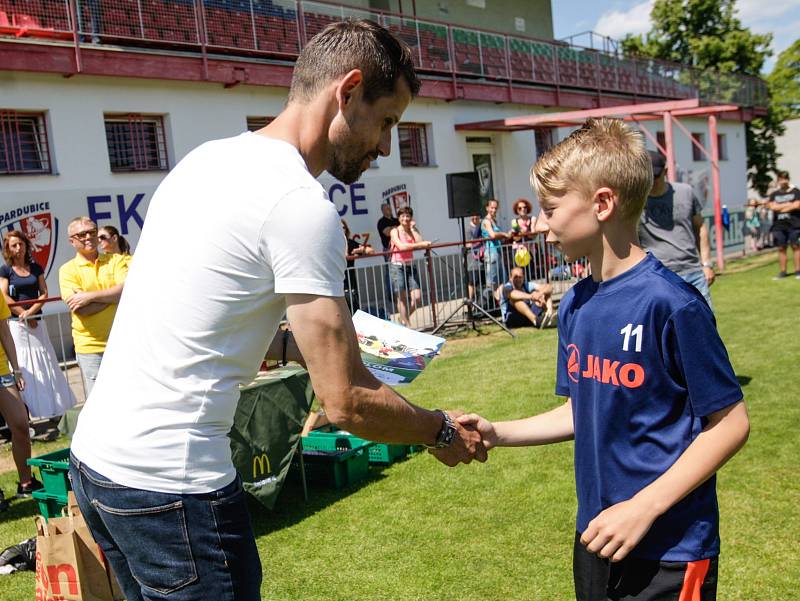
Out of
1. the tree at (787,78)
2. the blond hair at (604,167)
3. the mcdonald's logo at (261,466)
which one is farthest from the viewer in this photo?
the tree at (787,78)

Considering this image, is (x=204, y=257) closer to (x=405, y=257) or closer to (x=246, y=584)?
(x=246, y=584)

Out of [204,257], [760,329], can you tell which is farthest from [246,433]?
[760,329]

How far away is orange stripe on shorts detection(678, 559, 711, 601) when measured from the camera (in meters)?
1.98

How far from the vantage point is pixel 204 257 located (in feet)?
5.86

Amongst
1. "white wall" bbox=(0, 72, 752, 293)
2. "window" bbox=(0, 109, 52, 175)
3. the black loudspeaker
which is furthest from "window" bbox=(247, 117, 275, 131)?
the black loudspeaker

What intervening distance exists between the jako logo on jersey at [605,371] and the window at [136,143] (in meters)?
12.2

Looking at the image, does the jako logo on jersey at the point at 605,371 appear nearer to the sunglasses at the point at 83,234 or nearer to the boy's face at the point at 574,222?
the boy's face at the point at 574,222

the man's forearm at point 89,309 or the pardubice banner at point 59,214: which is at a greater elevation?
the pardubice banner at point 59,214

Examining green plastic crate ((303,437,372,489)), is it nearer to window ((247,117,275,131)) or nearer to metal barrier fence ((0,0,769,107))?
metal barrier fence ((0,0,769,107))

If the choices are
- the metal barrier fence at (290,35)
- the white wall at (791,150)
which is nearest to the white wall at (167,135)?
the metal barrier fence at (290,35)

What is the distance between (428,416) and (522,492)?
326 centimetres

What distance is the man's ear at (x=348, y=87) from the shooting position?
196cm

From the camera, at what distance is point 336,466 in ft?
18.8

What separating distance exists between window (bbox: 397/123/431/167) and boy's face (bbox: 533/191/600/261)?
16194 mm
